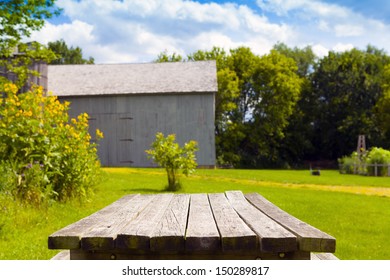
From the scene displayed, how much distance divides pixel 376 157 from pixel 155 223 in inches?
968

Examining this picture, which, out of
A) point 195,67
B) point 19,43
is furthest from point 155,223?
point 195,67

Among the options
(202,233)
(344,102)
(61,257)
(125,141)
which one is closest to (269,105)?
(344,102)

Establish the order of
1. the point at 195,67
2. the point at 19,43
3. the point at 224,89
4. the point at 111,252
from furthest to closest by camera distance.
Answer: the point at 224,89, the point at 195,67, the point at 19,43, the point at 111,252

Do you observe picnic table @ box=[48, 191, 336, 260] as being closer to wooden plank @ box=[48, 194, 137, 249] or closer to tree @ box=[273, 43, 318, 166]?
wooden plank @ box=[48, 194, 137, 249]

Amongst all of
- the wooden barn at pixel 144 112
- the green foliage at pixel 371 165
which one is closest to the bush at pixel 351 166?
the green foliage at pixel 371 165

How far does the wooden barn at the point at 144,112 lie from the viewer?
2673 centimetres

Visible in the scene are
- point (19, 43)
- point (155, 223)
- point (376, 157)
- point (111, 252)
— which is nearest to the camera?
point (111, 252)

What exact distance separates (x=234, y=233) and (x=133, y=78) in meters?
25.6

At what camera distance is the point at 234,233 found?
123 inches

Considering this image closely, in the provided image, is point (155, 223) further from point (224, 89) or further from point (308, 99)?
point (308, 99)

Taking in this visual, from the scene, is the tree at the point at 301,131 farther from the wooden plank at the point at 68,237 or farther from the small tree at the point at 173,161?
the wooden plank at the point at 68,237

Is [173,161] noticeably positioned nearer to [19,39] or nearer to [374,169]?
[19,39]

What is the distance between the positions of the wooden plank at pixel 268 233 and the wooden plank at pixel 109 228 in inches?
32.0

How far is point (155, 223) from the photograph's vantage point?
3.55 meters
